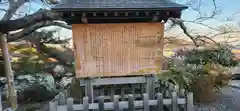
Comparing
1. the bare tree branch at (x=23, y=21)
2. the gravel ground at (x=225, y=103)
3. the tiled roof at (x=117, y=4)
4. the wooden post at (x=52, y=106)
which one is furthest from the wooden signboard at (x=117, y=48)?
the gravel ground at (x=225, y=103)

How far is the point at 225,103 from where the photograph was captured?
4.68m

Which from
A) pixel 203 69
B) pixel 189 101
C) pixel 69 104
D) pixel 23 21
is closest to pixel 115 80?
pixel 69 104

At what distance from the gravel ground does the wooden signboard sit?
1.62m

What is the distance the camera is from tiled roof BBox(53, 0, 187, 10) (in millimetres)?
3117

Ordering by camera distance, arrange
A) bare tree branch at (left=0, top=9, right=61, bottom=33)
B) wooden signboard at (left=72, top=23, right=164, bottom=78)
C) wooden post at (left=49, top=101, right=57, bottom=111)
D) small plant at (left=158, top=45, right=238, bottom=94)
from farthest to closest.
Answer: bare tree branch at (left=0, top=9, right=61, bottom=33) → small plant at (left=158, top=45, right=238, bottom=94) → wooden signboard at (left=72, top=23, right=164, bottom=78) → wooden post at (left=49, top=101, right=57, bottom=111)

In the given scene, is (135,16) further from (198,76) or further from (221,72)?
(221,72)

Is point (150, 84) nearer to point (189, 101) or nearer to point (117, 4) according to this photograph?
point (189, 101)

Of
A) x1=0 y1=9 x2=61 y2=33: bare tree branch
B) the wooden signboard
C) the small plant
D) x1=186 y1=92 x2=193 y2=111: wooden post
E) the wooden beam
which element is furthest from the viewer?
x1=0 y1=9 x2=61 y2=33: bare tree branch

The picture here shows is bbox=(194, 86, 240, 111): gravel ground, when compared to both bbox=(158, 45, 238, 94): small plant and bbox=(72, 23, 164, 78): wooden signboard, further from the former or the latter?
bbox=(72, 23, 164, 78): wooden signboard

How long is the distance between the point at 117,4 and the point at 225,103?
11.1 feet

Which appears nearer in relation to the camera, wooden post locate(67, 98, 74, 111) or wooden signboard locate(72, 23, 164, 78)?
wooden post locate(67, 98, 74, 111)

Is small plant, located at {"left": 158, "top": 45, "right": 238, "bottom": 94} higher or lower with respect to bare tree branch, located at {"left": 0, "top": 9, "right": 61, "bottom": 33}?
lower

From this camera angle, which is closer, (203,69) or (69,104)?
(69,104)

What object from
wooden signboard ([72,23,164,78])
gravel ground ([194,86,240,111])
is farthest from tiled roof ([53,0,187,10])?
gravel ground ([194,86,240,111])
